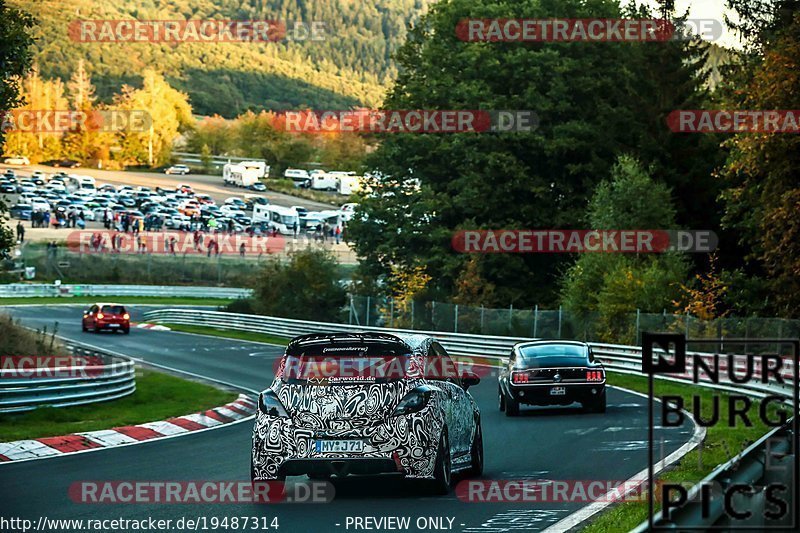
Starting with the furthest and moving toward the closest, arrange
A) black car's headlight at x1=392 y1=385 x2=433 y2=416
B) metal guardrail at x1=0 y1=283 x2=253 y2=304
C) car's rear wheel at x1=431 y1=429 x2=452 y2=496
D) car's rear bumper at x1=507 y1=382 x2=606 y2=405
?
1. metal guardrail at x1=0 y1=283 x2=253 y2=304
2. car's rear bumper at x1=507 y1=382 x2=606 y2=405
3. car's rear wheel at x1=431 y1=429 x2=452 y2=496
4. black car's headlight at x1=392 y1=385 x2=433 y2=416

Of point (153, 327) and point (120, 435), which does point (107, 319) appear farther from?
point (120, 435)

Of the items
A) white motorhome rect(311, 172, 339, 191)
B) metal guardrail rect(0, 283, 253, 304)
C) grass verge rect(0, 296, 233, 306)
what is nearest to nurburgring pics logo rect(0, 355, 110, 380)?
grass verge rect(0, 296, 233, 306)

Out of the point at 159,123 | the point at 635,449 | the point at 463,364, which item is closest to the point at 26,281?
the point at 463,364

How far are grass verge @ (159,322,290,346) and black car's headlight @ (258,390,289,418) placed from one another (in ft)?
138

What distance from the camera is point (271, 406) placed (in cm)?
1312

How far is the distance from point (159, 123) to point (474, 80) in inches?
4806

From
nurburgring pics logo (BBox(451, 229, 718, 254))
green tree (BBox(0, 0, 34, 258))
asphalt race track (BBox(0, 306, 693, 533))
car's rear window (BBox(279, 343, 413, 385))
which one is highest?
green tree (BBox(0, 0, 34, 258))

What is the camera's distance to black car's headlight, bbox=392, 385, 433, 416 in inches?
508

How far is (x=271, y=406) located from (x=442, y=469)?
177cm

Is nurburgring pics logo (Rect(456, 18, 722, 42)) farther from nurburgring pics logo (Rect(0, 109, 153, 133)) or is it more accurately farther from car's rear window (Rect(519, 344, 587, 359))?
nurburgring pics logo (Rect(0, 109, 153, 133))

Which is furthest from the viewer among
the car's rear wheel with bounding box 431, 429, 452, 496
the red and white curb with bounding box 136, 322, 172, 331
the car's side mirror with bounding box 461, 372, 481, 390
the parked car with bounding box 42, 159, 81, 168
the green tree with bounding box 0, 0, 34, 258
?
the parked car with bounding box 42, 159, 81, 168

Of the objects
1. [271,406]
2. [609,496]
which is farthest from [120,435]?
[609,496]

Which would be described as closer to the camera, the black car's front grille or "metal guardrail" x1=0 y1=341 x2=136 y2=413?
"metal guardrail" x1=0 y1=341 x2=136 y2=413

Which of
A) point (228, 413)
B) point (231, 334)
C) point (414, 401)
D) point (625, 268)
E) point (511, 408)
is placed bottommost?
point (228, 413)
